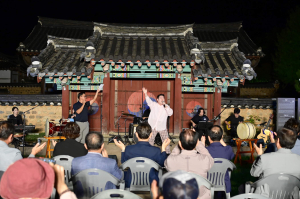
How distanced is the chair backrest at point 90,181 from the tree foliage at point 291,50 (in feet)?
62.2

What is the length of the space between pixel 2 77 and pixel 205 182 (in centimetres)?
2686

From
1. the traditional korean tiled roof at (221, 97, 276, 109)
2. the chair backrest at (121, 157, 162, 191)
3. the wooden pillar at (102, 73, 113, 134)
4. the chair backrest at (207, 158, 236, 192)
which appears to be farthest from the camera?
the traditional korean tiled roof at (221, 97, 276, 109)

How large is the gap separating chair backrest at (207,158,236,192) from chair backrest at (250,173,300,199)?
772 millimetres

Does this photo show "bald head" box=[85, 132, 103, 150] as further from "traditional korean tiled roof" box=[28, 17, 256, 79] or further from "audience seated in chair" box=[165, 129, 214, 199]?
"traditional korean tiled roof" box=[28, 17, 256, 79]

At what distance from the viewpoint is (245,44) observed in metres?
16.1

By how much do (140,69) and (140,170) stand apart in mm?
6436

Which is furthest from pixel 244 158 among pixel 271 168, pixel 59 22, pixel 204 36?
pixel 59 22

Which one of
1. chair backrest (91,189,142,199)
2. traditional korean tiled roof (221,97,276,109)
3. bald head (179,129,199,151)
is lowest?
chair backrest (91,189,142,199)

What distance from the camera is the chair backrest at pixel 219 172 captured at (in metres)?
4.17

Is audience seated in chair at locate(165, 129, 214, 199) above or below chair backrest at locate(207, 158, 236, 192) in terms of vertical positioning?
above

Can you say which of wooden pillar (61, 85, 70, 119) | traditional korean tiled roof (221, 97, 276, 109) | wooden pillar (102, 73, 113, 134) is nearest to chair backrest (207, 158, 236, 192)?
wooden pillar (102, 73, 113, 134)

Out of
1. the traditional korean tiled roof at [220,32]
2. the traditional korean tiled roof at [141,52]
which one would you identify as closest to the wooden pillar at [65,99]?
the traditional korean tiled roof at [141,52]

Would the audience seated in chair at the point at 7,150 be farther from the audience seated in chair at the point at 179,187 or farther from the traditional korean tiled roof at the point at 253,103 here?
the traditional korean tiled roof at the point at 253,103

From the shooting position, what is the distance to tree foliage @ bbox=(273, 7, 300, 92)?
65.0 feet
